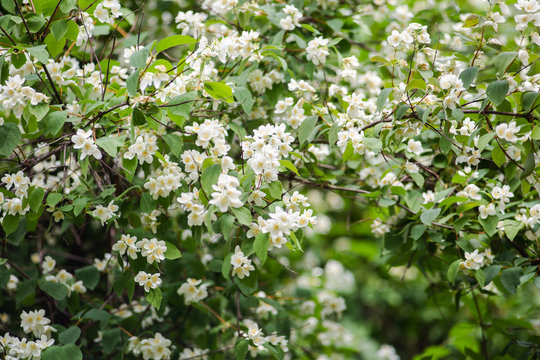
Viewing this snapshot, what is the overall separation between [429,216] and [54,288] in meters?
1.38

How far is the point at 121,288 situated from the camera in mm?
1587

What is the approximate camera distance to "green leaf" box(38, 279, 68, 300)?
180 centimetres

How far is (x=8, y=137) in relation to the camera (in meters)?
1.49

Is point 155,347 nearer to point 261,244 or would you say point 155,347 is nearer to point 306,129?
point 261,244

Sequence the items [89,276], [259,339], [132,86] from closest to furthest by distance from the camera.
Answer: [132,86], [259,339], [89,276]

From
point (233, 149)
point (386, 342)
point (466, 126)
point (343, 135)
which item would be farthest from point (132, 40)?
point (386, 342)

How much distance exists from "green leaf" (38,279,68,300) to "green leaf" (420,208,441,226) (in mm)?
1314

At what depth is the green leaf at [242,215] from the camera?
123 centimetres

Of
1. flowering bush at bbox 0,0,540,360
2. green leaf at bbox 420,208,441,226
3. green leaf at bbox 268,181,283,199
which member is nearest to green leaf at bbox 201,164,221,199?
flowering bush at bbox 0,0,540,360

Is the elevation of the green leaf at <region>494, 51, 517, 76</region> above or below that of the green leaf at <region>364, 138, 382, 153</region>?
above

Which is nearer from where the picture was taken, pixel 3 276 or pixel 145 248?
pixel 145 248

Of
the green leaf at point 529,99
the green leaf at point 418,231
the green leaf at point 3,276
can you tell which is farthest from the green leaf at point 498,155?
the green leaf at point 3,276

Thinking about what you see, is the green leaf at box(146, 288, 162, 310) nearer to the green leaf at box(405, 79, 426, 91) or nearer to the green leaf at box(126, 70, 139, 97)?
the green leaf at box(126, 70, 139, 97)

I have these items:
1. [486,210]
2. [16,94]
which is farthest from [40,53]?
[486,210]
